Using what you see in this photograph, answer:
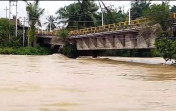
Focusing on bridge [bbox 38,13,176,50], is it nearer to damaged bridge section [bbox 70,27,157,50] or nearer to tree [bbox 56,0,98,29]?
damaged bridge section [bbox 70,27,157,50]

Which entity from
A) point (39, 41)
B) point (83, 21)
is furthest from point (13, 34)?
point (83, 21)

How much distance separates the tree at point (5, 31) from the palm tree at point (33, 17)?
4.35m

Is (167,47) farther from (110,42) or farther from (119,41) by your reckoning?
(110,42)

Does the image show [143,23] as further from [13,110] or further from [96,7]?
[96,7]

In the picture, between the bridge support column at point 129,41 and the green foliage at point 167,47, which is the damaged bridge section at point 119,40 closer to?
the bridge support column at point 129,41

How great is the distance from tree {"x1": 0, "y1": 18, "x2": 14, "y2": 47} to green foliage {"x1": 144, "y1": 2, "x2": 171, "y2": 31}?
3784 cm

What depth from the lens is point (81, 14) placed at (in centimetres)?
7106

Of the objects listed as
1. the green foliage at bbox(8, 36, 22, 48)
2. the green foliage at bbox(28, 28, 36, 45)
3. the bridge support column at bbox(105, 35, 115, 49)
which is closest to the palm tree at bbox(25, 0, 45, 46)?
the green foliage at bbox(28, 28, 36, 45)

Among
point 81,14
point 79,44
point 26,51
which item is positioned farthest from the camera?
point 81,14

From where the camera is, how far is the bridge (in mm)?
33719

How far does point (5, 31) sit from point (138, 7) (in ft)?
115

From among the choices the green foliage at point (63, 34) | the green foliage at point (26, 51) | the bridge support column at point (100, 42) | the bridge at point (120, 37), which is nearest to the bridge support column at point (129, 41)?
the bridge at point (120, 37)

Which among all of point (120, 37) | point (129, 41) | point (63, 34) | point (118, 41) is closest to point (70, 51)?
point (63, 34)

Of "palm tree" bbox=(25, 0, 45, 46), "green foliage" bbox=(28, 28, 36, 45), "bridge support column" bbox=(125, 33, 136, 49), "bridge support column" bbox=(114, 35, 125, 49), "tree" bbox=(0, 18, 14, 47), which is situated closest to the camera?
"bridge support column" bbox=(125, 33, 136, 49)
